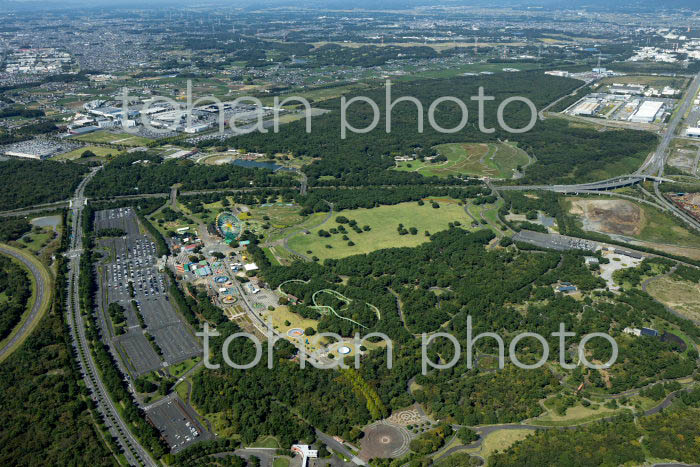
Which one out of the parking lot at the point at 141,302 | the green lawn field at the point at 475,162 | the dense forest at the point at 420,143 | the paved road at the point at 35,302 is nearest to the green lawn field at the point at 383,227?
the dense forest at the point at 420,143

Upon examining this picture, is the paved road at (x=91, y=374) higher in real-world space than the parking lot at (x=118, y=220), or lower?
lower

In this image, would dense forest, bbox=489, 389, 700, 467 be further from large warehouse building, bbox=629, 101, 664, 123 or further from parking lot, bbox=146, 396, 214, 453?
large warehouse building, bbox=629, 101, 664, 123

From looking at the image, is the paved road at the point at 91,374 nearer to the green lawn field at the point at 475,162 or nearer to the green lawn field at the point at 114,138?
the green lawn field at the point at 114,138

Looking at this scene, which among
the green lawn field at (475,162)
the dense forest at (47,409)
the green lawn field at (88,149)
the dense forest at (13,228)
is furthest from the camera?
the green lawn field at (88,149)

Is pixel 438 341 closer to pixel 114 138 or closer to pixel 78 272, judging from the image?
pixel 78 272

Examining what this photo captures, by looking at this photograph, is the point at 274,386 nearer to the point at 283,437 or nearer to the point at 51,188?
the point at 283,437

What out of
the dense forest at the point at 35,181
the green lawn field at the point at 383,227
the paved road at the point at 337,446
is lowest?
the paved road at the point at 337,446

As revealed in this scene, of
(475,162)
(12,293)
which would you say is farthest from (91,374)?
(475,162)
